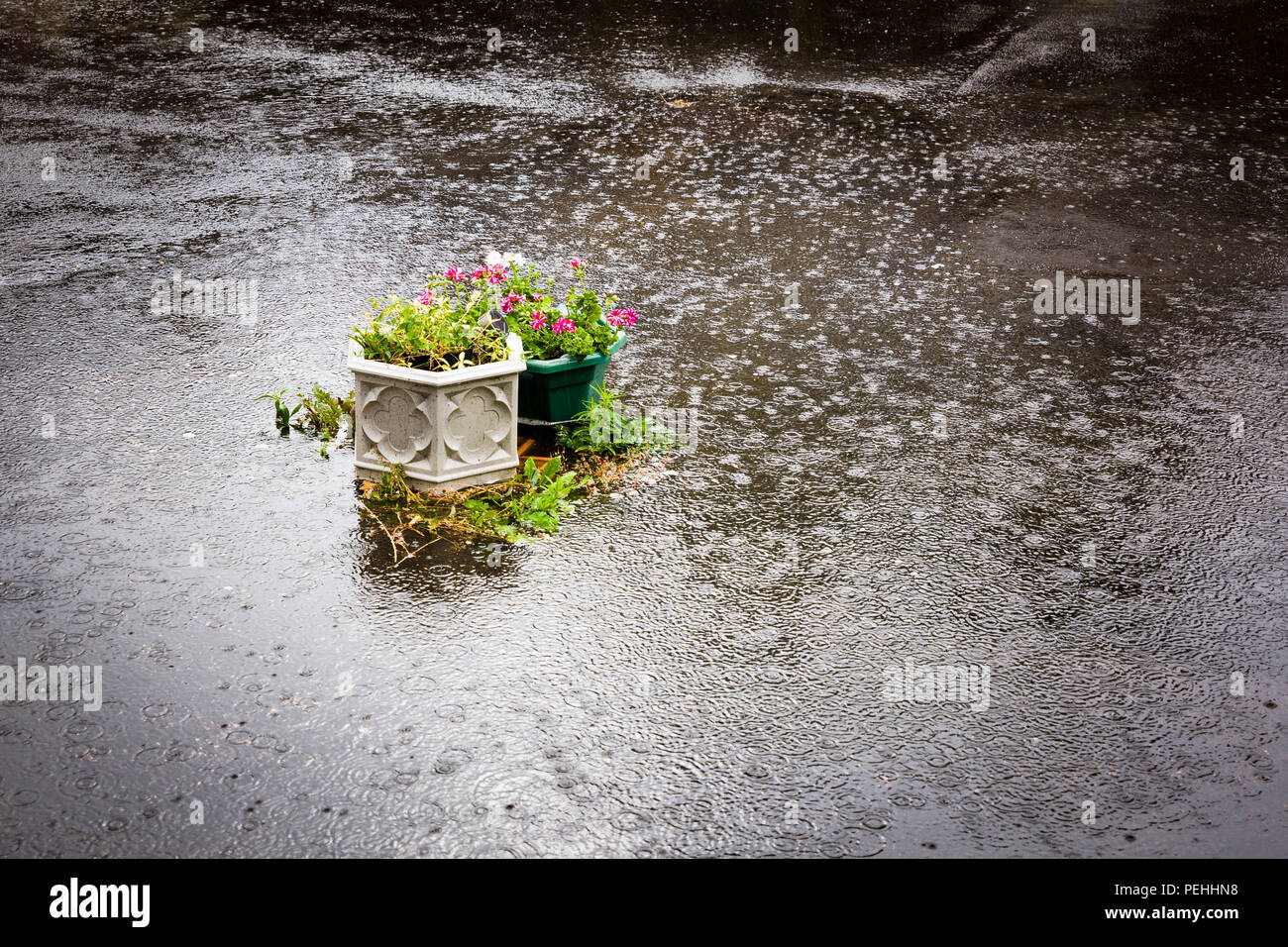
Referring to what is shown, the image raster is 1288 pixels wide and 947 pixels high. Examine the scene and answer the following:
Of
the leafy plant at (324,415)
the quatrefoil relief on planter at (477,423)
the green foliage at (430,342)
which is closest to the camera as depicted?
the quatrefoil relief on planter at (477,423)

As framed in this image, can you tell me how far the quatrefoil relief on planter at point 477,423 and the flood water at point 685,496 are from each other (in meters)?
0.57

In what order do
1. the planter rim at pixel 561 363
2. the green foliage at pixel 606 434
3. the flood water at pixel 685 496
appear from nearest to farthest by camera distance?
the flood water at pixel 685 496 < the planter rim at pixel 561 363 < the green foliage at pixel 606 434

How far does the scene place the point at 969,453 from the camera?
6133mm

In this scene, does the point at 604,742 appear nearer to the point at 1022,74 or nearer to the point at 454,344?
the point at 454,344

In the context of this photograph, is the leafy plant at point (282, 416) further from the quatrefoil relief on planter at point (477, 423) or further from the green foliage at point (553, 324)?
the green foliage at point (553, 324)

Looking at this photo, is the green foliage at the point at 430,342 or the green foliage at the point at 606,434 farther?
the green foliage at the point at 606,434

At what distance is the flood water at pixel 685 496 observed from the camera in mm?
3936

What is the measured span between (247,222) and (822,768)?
6.39 meters

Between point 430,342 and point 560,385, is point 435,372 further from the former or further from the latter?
point 560,385

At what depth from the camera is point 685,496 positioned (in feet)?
18.6

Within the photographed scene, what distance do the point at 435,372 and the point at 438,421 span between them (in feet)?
0.73

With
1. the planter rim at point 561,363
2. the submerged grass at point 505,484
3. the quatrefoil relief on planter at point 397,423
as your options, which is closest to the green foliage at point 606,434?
the submerged grass at point 505,484

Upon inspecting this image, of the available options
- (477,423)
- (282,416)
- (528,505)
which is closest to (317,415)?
(282,416)
